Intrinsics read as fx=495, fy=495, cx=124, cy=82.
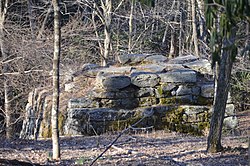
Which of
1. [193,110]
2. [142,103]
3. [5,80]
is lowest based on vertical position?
[193,110]

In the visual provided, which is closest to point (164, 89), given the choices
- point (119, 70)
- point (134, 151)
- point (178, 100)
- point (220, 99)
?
point (178, 100)

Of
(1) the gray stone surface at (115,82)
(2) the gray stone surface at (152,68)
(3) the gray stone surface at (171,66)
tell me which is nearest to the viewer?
(1) the gray stone surface at (115,82)

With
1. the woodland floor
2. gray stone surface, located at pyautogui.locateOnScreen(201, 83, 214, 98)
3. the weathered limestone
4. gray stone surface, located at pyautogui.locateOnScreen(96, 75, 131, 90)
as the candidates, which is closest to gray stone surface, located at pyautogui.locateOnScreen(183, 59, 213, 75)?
the weathered limestone

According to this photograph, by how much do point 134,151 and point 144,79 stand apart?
3300mm

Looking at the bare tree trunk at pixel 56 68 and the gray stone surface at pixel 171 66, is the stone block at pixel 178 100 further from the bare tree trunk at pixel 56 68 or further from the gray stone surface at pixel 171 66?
the bare tree trunk at pixel 56 68

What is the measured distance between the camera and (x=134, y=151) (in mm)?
7227

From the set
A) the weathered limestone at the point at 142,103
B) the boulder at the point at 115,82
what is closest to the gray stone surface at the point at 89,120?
the weathered limestone at the point at 142,103

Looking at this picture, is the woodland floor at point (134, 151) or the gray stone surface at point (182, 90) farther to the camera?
the gray stone surface at point (182, 90)

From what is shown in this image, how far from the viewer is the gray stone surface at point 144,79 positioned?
1026cm

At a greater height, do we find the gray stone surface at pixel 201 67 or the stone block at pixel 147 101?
the gray stone surface at pixel 201 67

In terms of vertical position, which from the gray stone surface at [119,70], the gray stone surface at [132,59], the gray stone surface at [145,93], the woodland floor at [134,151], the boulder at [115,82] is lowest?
the woodland floor at [134,151]

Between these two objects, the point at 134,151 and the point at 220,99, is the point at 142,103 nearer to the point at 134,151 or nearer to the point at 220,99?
the point at 134,151

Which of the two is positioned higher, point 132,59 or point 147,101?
point 132,59

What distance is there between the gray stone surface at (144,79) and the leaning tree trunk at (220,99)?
3648mm
